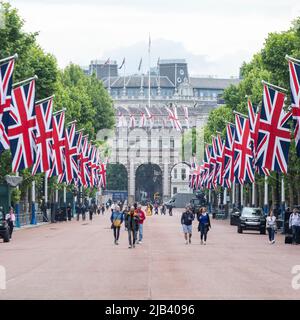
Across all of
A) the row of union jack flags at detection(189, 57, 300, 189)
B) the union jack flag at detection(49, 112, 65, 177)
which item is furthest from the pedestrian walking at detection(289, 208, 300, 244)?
the union jack flag at detection(49, 112, 65, 177)

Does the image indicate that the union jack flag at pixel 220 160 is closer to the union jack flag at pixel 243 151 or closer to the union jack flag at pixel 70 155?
the union jack flag at pixel 243 151

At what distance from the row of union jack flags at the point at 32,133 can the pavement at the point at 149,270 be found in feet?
15.6

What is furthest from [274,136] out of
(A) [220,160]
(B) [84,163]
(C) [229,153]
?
(B) [84,163]

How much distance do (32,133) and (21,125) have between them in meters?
1.76

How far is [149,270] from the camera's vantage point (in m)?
35.5

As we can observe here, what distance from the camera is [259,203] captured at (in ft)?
372

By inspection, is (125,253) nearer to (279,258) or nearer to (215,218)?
(279,258)

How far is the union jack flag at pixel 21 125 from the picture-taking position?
184 feet

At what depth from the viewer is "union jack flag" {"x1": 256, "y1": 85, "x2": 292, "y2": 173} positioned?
187ft

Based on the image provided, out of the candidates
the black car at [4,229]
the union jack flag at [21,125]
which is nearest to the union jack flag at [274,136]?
the union jack flag at [21,125]

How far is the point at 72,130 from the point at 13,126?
30422 millimetres

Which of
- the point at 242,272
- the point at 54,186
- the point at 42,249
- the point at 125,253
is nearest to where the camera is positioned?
the point at 242,272
